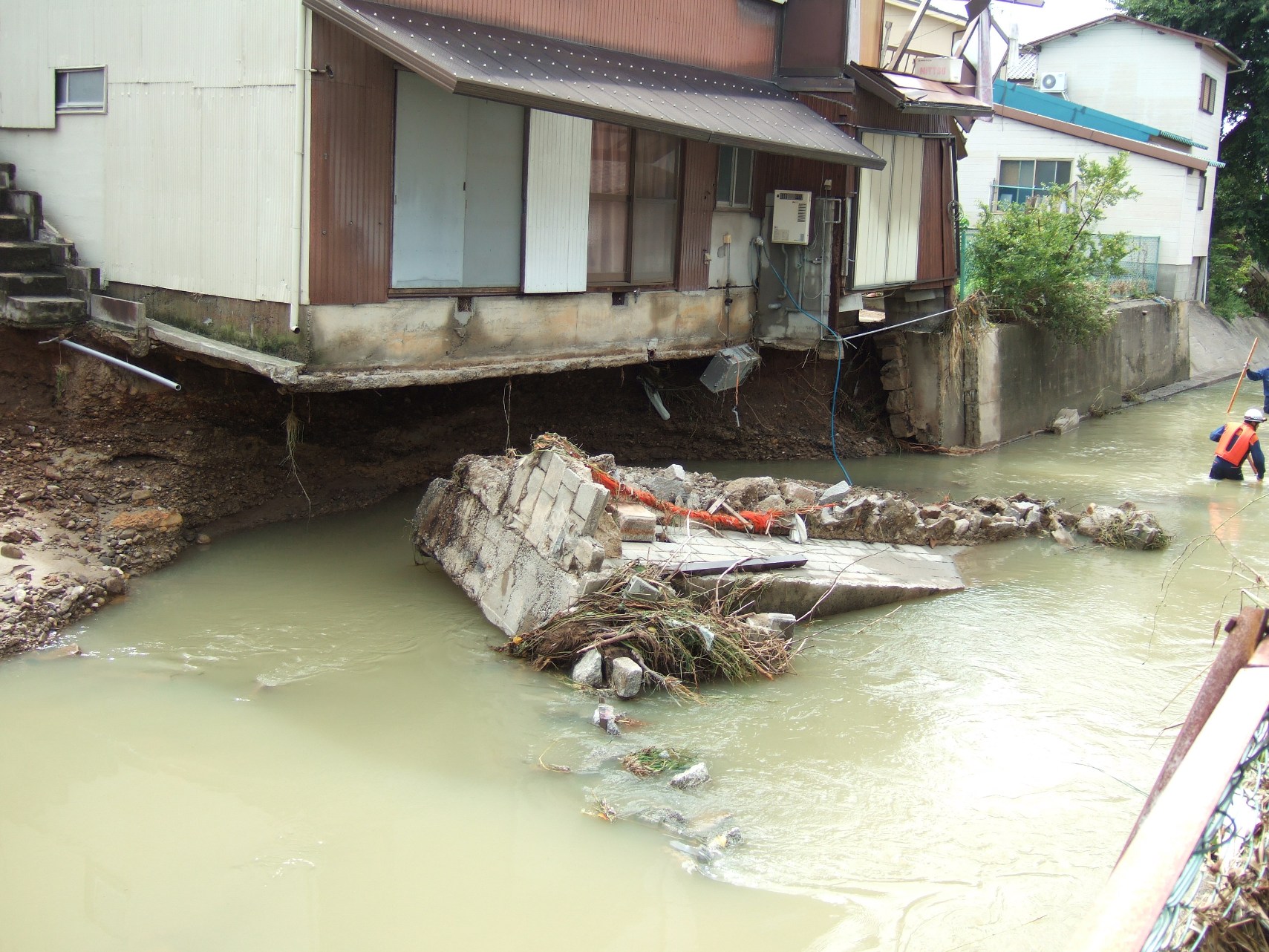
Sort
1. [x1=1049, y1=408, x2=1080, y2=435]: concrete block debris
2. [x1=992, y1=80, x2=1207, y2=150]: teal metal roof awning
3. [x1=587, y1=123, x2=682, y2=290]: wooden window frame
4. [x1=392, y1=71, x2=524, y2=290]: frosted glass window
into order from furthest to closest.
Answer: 1. [x1=992, y1=80, x2=1207, y2=150]: teal metal roof awning
2. [x1=1049, y1=408, x2=1080, y2=435]: concrete block debris
3. [x1=587, y1=123, x2=682, y2=290]: wooden window frame
4. [x1=392, y1=71, x2=524, y2=290]: frosted glass window

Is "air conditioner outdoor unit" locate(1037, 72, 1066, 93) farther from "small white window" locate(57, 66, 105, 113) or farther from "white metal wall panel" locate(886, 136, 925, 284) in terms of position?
"small white window" locate(57, 66, 105, 113)

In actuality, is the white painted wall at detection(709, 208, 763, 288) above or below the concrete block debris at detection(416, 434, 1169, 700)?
above

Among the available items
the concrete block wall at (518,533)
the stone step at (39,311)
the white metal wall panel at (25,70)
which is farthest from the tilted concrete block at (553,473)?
the white metal wall panel at (25,70)

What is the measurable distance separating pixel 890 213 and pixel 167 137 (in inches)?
354

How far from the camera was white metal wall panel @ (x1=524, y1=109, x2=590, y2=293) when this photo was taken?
34.9 ft

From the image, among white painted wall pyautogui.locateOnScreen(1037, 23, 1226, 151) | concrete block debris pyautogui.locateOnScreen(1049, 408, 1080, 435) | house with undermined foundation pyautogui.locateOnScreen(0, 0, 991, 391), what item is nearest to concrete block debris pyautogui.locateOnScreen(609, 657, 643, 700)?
house with undermined foundation pyautogui.locateOnScreen(0, 0, 991, 391)

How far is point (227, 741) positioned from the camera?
6852 mm

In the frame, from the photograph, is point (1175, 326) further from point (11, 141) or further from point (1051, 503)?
point (11, 141)

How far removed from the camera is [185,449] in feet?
33.9

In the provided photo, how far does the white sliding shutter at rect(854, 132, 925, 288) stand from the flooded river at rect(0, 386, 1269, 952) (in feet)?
18.3

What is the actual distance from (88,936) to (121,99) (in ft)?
25.2

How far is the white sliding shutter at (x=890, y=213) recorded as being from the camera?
14.2 meters

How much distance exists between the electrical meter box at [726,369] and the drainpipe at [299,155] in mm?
5933

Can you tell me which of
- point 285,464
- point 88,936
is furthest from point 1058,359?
point 88,936
